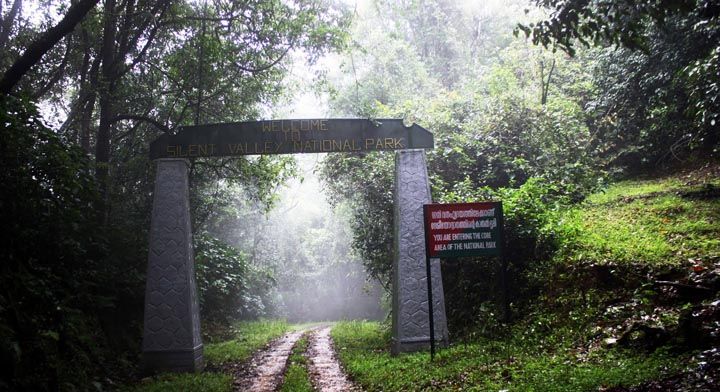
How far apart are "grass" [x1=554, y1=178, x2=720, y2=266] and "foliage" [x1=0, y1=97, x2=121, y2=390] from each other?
770 centimetres

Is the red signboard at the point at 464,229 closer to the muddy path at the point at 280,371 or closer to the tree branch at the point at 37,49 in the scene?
the muddy path at the point at 280,371

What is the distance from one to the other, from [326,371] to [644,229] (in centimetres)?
635

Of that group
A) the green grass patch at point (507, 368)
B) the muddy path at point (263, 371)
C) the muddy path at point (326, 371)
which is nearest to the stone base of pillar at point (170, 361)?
the muddy path at point (263, 371)

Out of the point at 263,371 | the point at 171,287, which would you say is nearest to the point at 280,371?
the point at 263,371

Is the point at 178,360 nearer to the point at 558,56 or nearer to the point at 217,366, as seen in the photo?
the point at 217,366

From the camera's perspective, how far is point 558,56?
19281 mm

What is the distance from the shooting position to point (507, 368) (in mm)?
6254

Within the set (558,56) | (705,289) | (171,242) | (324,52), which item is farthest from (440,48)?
(705,289)

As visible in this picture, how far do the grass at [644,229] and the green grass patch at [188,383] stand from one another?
6.22 metres

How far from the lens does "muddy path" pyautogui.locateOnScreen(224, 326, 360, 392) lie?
811 centimetres

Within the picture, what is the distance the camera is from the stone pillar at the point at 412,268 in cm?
976

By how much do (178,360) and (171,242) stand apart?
7.54ft

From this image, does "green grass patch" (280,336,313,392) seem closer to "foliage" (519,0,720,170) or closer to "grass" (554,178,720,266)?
"grass" (554,178,720,266)

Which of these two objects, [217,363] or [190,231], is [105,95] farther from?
[217,363]
